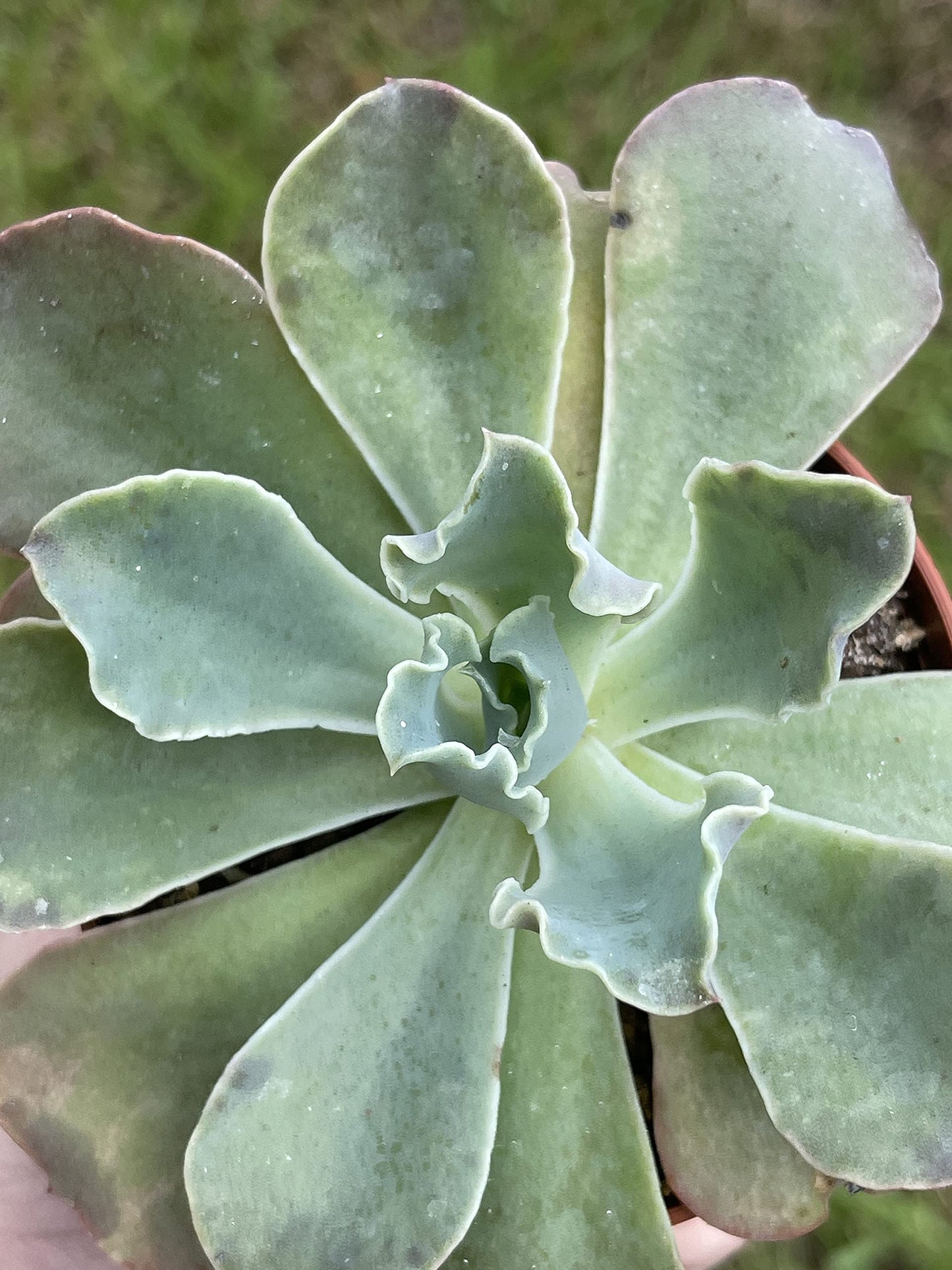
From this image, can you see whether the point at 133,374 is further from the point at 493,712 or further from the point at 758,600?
the point at 758,600

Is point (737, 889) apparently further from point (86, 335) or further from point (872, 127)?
point (872, 127)

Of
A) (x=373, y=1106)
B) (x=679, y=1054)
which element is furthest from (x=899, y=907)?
(x=373, y=1106)

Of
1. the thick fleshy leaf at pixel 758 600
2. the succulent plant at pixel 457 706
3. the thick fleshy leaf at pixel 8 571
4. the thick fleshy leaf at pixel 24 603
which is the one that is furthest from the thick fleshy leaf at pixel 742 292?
the thick fleshy leaf at pixel 8 571

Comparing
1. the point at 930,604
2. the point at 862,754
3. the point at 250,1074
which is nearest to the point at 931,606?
the point at 930,604

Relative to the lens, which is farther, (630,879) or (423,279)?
(423,279)

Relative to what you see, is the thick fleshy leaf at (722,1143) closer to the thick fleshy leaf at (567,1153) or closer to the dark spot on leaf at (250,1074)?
the thick fleshy leaf at (567,1153)

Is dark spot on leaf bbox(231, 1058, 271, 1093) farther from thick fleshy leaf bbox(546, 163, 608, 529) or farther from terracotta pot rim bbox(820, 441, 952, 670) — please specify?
terracotta pot rim bbox(820, 441, 952, 670)
